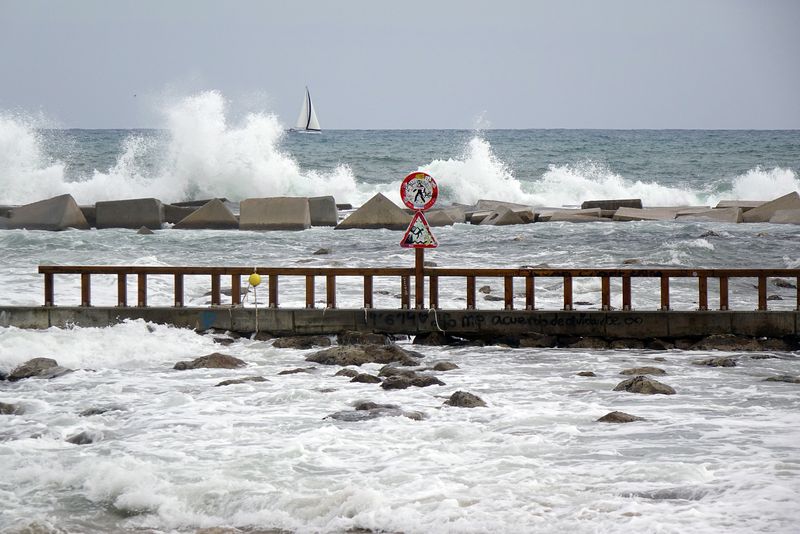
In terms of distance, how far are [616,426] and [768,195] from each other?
41.1m

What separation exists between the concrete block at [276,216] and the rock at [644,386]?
816 inches

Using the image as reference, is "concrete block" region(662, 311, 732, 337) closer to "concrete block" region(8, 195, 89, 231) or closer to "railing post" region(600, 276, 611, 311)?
"railing post" region(600, 276, 611, 311)

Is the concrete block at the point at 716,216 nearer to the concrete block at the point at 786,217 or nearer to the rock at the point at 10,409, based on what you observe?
the concrete block at the point at 786,217

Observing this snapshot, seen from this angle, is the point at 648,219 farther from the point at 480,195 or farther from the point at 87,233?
the point at 87,233

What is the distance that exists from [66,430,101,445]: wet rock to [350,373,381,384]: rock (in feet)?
9.73

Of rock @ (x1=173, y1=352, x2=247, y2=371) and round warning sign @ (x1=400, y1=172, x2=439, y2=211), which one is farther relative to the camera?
round warning sign @ (x1=400, y1=172, x2=439, y2=211)

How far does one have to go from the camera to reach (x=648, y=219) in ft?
110

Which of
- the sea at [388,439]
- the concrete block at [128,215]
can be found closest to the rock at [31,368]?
the sea at [388,439]

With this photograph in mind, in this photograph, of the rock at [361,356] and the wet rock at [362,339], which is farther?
the wet rock at [362,339]

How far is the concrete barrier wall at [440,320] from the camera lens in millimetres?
13281

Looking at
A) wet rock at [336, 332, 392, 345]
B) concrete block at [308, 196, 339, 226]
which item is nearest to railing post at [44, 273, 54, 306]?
wet rock at [336, 332, 392, 345]

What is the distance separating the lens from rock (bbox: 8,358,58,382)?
37.0ft

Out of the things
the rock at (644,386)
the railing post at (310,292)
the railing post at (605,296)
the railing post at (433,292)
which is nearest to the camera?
the rock at (644,386)

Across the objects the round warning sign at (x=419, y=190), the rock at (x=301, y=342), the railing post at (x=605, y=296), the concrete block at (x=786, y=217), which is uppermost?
the round warning sign at (x=419, y=190)
